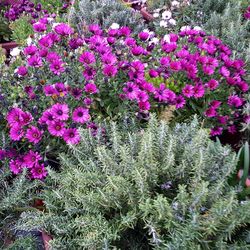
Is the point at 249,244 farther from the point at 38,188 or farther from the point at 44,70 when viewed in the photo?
the point at 44,70

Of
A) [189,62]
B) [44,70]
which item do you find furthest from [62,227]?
[189,62]

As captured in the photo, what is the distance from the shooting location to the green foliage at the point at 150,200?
1397 millimetres

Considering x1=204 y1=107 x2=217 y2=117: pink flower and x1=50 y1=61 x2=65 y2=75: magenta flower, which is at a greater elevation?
x1=50 y1=61 x2=65 y2=75: magenta flower

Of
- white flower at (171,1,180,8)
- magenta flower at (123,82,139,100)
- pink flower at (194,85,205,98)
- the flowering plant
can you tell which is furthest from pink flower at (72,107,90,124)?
white flower at (171,1,180,8)

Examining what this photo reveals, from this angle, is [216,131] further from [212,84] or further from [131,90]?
[131,90]

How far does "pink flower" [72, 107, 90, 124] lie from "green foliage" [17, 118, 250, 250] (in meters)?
0.16

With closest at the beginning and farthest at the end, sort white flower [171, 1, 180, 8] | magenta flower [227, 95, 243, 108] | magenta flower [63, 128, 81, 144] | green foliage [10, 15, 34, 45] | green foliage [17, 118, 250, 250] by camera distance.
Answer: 1. green foliage [17, 118, 250, 250]
2. magenta flower [63, 128, 81, 144]
3. magenta flower [227, 95, 243, 108]
4. green foliage [10, 15, 34, 45]
5. white flower [171, 1, 180, 8]

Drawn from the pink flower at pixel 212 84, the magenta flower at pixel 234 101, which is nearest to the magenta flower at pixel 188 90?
the pink flower at pixel 212 84

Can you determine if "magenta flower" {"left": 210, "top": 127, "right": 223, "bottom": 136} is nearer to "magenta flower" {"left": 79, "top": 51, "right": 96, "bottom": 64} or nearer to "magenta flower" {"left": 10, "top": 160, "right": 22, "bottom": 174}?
"magenta flower" {"left": 79, "top": 51, "right": 96, "bottom": 64}

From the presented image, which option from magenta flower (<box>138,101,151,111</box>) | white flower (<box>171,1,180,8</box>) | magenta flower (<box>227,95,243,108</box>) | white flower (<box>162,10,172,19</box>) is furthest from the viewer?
white flower (<box>171,1,180,8</box>)

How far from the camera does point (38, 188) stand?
2029mm

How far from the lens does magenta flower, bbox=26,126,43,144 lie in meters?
1.94

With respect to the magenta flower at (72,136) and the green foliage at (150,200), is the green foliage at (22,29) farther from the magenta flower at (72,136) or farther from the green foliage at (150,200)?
the green foliage at (150,200)

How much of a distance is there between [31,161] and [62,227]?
482 mm
